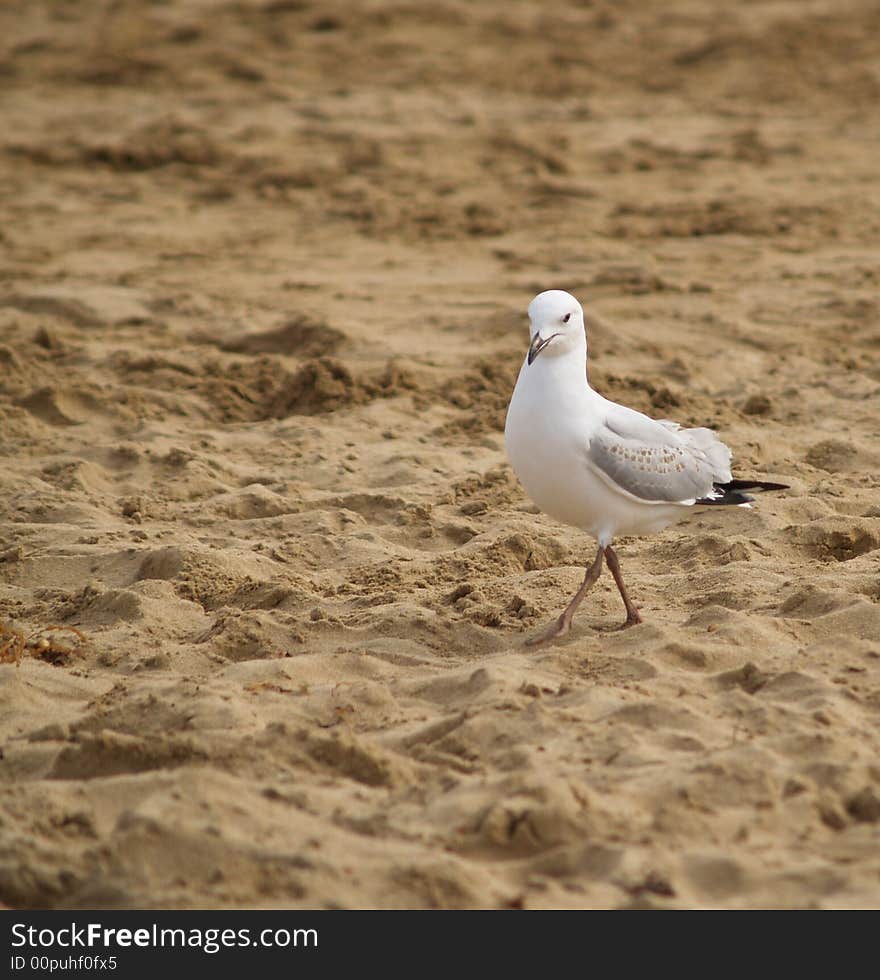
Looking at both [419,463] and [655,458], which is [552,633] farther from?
[419,463]

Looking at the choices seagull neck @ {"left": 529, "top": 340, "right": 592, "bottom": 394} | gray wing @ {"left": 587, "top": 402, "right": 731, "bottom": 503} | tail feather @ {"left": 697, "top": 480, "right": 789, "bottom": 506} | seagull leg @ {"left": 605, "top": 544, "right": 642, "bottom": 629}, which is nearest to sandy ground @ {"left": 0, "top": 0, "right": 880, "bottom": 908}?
seagull leg @ {"left": 605, "top": 544, "right": 642, "bottom": 629}

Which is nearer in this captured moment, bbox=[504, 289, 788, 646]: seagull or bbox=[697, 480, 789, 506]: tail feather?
bbox=[504, 289, 788, 646]: seagull

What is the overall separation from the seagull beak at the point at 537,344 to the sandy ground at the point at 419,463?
3.07 feet

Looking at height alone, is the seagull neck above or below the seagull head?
below

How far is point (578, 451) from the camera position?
4.78 metres

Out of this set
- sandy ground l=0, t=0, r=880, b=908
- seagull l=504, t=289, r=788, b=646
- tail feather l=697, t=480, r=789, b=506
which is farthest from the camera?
tail feather l=697, t=480, r=789, b=506

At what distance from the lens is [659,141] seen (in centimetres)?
1127

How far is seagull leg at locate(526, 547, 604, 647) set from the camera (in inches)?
191

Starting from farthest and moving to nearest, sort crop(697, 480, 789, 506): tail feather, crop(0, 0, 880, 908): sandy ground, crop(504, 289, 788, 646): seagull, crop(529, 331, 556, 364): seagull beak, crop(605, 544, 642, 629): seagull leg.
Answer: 1. crop(697, 480, 789, 506): tail feather
2. crop(605, 544, 642, 629): seagull leg
3. crop(504, 289, 788, 646): seagull
4. crop(529, 331, 556, 364): seagull beak
5. crop(0, 0, 880, 908): sandy ground

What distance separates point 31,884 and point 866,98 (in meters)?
10.5

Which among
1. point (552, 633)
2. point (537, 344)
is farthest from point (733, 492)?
point (537, 344)

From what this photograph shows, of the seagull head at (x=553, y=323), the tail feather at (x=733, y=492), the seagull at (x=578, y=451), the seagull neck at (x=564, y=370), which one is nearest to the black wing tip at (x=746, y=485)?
the tail feather at (x=733, y=492)

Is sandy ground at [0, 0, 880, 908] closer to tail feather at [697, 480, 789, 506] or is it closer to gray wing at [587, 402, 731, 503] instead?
tail feather at [697, 480, 789, 506]

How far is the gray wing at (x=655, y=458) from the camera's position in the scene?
484 cm
